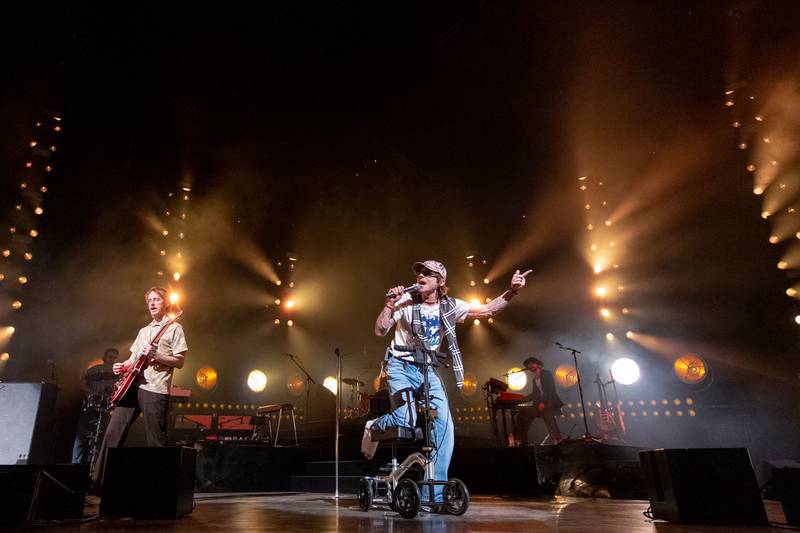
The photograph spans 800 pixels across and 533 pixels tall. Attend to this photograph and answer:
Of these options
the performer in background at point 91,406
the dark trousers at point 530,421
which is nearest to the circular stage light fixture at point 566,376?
the dark trousers at point 530,421

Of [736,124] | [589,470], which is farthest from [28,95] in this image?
[736,124]

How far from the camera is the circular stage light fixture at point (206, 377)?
41.5 feet

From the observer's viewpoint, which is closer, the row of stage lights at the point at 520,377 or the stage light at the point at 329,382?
the row of stage lights at the point at 520,377

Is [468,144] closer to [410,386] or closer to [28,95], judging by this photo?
[410,386]

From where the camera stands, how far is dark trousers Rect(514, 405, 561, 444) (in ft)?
31.4

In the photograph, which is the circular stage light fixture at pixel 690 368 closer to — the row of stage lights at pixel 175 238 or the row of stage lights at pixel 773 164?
the row of stage lights at pixel 773 164

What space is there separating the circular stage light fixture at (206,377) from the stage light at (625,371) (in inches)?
489

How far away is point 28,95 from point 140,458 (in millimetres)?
10555

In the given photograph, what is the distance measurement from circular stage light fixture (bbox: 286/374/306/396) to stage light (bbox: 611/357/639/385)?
33.5 feet

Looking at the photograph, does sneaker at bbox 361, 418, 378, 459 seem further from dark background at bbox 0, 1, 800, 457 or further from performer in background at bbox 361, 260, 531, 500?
dark background at bbox 0, 1, 800, 457

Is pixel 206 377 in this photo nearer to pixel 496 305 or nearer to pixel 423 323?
pixel 423 323

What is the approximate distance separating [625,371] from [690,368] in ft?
6.03

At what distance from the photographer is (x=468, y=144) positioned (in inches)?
468

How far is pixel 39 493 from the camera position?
2.64 m
